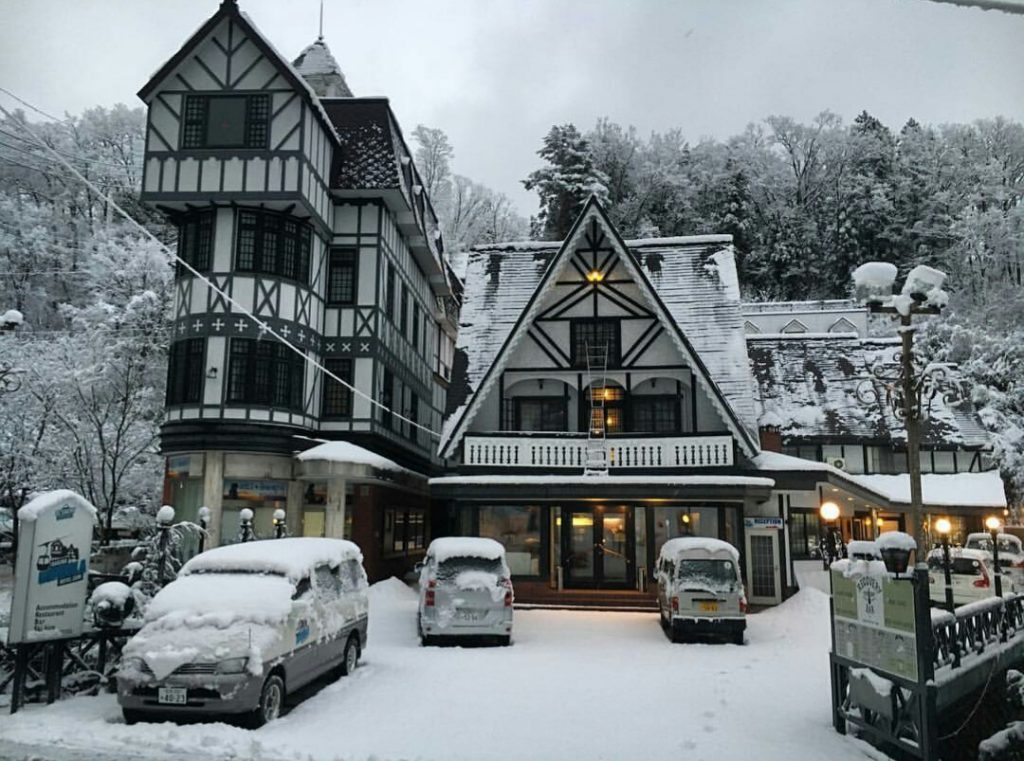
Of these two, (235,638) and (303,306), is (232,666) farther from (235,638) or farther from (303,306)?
(303,306)

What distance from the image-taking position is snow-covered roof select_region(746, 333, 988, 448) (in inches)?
1216

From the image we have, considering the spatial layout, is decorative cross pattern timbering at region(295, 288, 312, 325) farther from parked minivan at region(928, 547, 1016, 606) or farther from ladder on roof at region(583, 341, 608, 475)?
parked minivan at region(928, 547, 1016, 606)

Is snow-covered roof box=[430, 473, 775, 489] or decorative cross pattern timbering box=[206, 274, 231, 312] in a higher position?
decorative cross pattern timbering box=[206, 274, 231, 312]

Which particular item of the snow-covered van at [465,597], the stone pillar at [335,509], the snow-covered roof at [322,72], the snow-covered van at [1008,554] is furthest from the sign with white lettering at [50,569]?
the snow-covered roof at [322,72]

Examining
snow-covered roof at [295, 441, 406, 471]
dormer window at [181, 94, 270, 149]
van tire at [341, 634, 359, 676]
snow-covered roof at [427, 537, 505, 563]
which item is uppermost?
dormer window at [181, 94, 270, 149]

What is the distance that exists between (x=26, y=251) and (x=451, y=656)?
33.9 metres

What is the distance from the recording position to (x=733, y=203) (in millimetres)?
52250

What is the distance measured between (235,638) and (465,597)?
6.65 m

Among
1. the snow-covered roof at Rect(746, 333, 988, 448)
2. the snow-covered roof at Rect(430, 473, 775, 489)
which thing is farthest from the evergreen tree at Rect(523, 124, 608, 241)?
the snow-covered roof at Rect(430, 473, 775, 489)

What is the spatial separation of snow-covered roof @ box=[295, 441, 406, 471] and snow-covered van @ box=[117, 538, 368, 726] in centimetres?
1075

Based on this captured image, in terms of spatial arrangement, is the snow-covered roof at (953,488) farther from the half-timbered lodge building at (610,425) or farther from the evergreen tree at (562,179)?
the evergreen tree at (562,179)

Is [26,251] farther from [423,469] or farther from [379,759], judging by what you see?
[379,759]

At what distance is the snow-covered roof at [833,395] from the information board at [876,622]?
21.9 meters

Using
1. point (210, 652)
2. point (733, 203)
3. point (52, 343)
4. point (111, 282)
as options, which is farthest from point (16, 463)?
point (733, 203)
